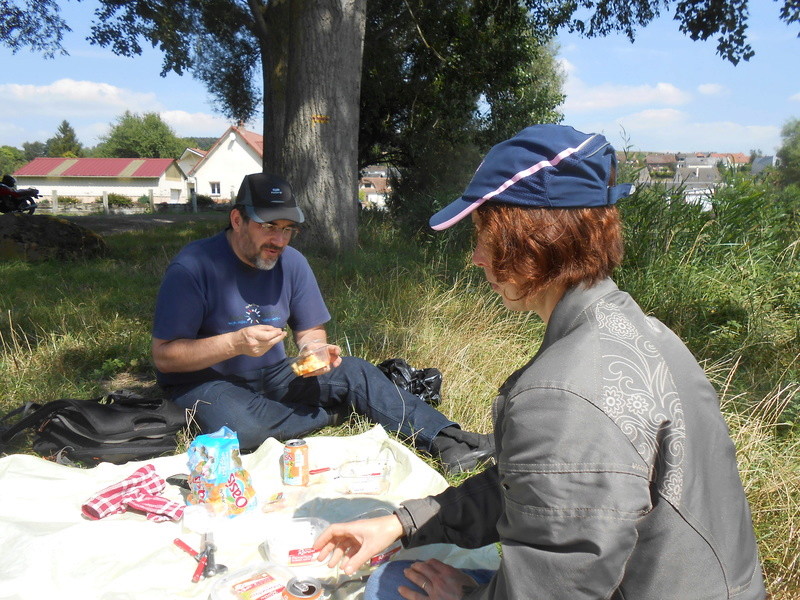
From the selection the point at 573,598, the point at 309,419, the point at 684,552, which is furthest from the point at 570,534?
the point at 309,419

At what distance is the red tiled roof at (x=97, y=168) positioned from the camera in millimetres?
61156

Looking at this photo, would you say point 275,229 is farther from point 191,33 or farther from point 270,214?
point 191,33

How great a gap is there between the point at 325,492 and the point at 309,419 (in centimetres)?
70

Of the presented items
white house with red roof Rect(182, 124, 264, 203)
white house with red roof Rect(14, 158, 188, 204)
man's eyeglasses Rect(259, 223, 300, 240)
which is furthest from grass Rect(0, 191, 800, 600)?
white house with red roof Rect(14, 158, 188, 204)

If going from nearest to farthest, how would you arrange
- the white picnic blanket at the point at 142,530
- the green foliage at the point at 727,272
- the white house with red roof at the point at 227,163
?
1. the white picnic blanket at the point at 142,530
2. the green foliage at the point at 727,272
3. the white house with red roof at the point at 227,163

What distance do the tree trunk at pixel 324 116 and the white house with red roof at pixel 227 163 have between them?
5249 cm

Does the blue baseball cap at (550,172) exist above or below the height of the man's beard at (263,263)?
above

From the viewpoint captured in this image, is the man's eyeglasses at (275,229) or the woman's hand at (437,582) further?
the man's eyeglasses at (275,229)

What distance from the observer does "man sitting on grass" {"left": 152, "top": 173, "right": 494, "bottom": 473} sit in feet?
10.6

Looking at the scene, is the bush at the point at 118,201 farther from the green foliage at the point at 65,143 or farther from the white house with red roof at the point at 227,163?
the green foliage at the point at 65,143

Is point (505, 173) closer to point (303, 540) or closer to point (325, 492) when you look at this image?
point (303, 540)

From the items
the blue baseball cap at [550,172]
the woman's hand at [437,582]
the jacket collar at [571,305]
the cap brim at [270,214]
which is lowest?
the woman's hand at [437,582]

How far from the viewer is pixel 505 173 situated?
4.82ft

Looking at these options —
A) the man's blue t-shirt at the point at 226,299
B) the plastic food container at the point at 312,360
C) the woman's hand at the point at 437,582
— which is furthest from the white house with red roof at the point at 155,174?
the woman's hand at the point at 437,582
